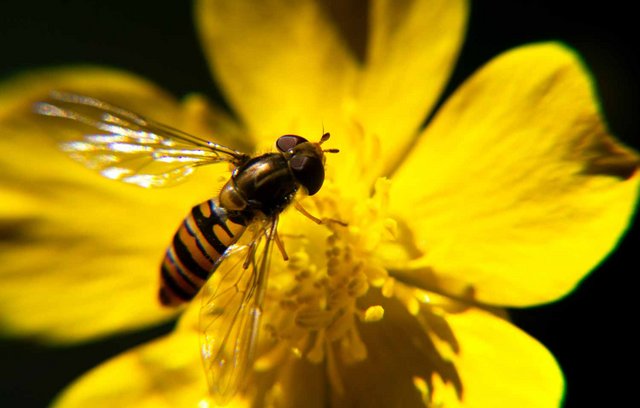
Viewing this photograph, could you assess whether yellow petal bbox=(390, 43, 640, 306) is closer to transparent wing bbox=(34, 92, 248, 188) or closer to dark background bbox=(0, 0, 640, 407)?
dark background bbox=(0, 0, 640, 407)

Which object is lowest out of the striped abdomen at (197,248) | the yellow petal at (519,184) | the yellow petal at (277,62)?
the yellow petal at (519,184)

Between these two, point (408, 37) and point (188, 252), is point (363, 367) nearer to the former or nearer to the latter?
point (188, 252)

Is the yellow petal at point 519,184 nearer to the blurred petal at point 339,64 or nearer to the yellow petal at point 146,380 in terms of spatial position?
the blurred petal at point 339,64

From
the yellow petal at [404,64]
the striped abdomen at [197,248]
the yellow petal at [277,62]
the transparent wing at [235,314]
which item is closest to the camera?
the transparent wing at [235,314]

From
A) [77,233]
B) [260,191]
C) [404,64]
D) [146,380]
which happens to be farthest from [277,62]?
[146,380]

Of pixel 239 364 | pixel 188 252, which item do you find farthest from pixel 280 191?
pixel 239 364

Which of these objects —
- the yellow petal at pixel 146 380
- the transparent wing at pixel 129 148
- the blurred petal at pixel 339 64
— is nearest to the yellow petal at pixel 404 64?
the blurred petal at pixel 339 64
